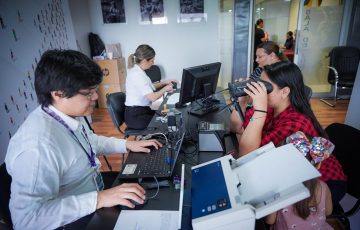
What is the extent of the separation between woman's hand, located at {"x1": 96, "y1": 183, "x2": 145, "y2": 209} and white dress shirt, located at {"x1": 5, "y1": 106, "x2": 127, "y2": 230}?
0.08 ft

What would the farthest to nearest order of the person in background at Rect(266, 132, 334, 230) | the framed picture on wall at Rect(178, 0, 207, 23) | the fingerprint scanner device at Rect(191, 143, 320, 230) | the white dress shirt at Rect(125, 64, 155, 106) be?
the framed picture on wall at Rect(178, 0, 207, 23)
the white dress shirt at Rect(125, 64, 155, 106)
the person in background at Rect(266, 132, 334, 230)
the fingerprint scanner device at Rect(191, 143, 320, 230)

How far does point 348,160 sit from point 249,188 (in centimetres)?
94

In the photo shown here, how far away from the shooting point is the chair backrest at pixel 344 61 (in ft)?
12.9

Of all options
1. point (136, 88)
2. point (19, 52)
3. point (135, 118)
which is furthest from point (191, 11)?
point (19, 52)

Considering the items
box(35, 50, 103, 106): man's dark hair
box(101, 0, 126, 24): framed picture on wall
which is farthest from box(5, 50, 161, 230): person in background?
box(101, 0, 126, 24): framed picture on wall

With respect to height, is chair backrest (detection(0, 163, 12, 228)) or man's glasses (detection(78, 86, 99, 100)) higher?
man's glasses (detection(78, 86, 99, 100))

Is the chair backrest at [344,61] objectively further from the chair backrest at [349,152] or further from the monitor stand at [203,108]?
the chair backrest at [349,152]

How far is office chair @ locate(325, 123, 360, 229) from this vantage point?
1216mm

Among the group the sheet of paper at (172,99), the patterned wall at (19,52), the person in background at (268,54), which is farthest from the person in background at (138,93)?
the person in background at (268,54)

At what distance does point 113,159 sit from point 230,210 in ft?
7.47

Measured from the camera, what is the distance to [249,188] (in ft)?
2.33

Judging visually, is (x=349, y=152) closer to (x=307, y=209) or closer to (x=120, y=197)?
(x=307, y=209)

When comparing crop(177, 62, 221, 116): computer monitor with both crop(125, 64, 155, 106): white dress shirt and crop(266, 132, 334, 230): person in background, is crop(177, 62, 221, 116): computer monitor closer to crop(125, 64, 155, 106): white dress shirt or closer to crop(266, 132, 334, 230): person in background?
crop(125, 64, 155, 106): white dress shirt

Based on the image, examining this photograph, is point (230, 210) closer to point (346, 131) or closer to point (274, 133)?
point (274, 133)
